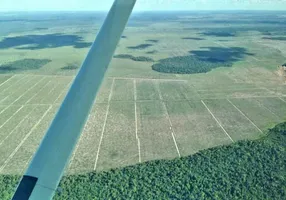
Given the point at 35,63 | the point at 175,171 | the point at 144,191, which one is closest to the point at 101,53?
the point at 144,191

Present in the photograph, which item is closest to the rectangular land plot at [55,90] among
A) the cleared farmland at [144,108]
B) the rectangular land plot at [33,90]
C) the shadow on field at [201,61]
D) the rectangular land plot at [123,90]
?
the cleared farmland at [144,108]

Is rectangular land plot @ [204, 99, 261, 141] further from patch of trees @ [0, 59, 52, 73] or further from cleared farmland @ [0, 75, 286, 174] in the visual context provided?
patch of trees @ [0, 59, 52, 73]

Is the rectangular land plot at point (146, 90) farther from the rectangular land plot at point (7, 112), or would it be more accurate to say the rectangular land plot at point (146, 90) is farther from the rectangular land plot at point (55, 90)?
the rectangular land plot at point (7, 112)

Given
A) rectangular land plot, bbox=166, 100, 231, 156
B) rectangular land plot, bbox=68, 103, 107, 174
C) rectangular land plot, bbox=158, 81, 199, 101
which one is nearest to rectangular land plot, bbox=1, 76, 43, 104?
rectangular land plot, bbox=68, 103, 107, 174

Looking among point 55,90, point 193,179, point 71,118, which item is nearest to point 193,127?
point 193,179

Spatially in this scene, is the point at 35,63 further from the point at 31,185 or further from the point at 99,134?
the point at 31,185

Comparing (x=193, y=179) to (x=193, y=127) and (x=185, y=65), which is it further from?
(x=185, y=65)
